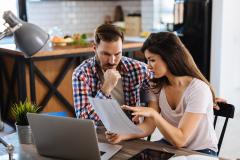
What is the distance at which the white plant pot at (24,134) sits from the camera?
1837 mm

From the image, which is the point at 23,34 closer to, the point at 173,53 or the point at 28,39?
the point at 28,39

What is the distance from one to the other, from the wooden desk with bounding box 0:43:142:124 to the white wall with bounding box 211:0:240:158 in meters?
1.12

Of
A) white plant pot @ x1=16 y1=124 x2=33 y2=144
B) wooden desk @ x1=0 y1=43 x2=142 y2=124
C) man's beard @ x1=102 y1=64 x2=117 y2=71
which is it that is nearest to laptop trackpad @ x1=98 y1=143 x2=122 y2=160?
white plant pot @ x1=16 y1=124 x2=33 y2=144

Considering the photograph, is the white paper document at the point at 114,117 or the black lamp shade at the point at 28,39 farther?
the white paper document at the point at 114,117

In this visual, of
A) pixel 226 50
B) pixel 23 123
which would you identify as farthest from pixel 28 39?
pixel 226 50

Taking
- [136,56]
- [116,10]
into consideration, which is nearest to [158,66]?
[136,56]

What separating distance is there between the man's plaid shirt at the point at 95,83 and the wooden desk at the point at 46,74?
57.4 inches

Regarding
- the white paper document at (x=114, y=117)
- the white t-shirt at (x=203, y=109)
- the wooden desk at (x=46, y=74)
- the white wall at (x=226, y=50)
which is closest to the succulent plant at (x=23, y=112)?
the white paper document at (x=114, y=117)

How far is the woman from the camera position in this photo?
1.83 meters

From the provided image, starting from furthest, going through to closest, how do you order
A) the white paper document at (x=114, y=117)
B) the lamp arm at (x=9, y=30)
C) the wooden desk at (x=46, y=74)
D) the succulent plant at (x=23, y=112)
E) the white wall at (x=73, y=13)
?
the white wall at (x=73, y=13) → the wooden desk at (x=46, y=74) → the succulent plant at (x=23, y=112) → the white paper document at (x=114, y=117) → the lamp arm at (x=9, y=30)

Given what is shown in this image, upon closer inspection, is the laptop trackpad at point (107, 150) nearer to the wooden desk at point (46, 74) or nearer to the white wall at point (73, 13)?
the wooden desk at point (46, 74)

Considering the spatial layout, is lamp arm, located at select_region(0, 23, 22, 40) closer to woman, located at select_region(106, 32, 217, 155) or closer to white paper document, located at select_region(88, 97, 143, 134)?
white paper document, located at select_region(88, 97, 143, 134)

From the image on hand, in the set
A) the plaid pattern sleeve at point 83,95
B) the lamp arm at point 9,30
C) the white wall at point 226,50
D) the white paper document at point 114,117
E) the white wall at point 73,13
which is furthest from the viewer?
the white wall at point 73,13

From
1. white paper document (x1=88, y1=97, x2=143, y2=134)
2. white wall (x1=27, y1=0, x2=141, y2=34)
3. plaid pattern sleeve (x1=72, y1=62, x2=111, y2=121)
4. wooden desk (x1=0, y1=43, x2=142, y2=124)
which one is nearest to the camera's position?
white paper document (x1=88, y1=97, x2=143, y2=134)
